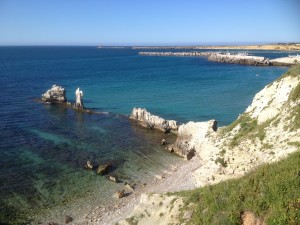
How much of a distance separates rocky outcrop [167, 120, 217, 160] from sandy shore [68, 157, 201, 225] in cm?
177

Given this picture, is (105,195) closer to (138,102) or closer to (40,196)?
(40,196)

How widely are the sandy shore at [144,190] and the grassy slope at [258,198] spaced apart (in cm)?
1353

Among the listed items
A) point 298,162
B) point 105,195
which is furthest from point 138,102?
point 298,162

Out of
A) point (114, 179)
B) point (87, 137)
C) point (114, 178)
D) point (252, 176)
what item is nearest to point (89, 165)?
point (114, 178)

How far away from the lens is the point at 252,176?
64.5 ft

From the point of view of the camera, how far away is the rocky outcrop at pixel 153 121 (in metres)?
58.6

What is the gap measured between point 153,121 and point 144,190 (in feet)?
81.2

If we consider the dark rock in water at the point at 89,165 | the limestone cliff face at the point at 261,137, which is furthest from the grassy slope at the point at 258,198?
the dark rock in water at the point at 89,165

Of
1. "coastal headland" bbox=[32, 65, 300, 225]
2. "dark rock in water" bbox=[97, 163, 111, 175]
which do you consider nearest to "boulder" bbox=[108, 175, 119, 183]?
"dark rock in water" bbox=[97, 163, 111, 175]

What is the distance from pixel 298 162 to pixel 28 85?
333ft

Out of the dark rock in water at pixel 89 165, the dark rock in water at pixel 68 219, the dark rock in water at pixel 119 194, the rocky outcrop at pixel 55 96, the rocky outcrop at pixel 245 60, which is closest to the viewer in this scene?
the dark rock in water at pixel 68 219

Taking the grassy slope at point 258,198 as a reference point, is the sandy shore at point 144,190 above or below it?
below

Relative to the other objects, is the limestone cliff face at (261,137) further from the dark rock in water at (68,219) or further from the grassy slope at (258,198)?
the dark rock in water at (68,219)

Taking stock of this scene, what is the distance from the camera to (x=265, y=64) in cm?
15588
